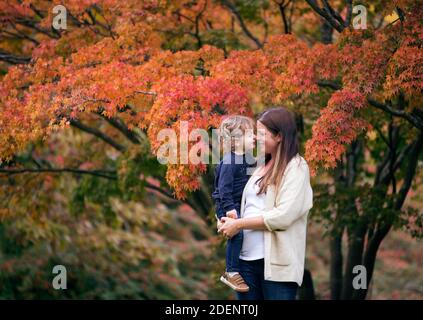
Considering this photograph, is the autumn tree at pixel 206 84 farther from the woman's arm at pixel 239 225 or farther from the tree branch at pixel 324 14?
the woman's arm at pixel 239 225

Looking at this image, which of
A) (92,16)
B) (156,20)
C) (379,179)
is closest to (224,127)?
(156,20)

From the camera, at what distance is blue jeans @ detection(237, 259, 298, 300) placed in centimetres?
417

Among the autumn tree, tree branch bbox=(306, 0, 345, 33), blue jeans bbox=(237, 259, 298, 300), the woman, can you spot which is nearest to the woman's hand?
the woman

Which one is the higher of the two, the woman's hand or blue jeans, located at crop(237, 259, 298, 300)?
the woman's hand

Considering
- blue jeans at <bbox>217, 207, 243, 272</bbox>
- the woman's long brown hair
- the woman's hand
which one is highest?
the woman's long brown hair

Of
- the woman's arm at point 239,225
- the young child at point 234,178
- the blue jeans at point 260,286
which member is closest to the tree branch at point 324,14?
the young child at point 234,178

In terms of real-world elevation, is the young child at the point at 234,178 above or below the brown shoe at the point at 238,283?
above

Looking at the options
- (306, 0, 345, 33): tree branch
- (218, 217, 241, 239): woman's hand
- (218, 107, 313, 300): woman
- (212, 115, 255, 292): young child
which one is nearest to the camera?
(218, 107, 313, 300): woman

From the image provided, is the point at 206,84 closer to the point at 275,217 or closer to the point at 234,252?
the point at 234,252

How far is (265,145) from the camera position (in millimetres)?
4289

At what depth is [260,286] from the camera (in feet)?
14.1

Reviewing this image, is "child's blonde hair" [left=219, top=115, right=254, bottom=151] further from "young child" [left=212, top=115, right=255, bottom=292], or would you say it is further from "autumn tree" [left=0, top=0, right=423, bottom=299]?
"autumn tree" [left=0, top=0, right=423, bottom=299]

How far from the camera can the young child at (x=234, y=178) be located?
4.32 m
